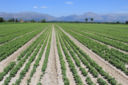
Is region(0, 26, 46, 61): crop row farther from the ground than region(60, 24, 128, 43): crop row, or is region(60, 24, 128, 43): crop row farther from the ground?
region(60, 24, 128, 43): crop row

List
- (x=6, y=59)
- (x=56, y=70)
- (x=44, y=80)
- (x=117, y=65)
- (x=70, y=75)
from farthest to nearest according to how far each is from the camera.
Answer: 1. (x=6, y=59)
2. (x=117, y=65)
3. (x=56, y=70)
4. (x=70, y=75)
5. (x=44, y=80)

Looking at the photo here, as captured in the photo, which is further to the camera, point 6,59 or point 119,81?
point 6,59

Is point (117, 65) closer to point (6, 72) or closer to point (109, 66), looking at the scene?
point (109, 66)

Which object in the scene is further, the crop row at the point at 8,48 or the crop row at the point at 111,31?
the crop row at the point at 111,31

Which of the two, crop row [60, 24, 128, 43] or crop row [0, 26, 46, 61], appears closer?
crop row [0, 26, 46, 61]

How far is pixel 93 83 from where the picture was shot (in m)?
5.87

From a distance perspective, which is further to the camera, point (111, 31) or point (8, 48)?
point (111, 31)

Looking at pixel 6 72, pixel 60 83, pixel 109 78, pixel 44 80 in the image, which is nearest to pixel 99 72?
pixel 109 78

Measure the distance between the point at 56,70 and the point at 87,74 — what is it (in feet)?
6.90

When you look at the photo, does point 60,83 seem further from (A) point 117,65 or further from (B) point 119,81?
(A) point 117,65

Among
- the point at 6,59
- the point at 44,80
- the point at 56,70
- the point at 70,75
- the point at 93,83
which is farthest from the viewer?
the point at 6,59

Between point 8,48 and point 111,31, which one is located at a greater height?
point 111,31

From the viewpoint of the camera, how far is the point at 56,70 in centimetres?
751

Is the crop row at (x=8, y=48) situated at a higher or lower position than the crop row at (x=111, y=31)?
lower
